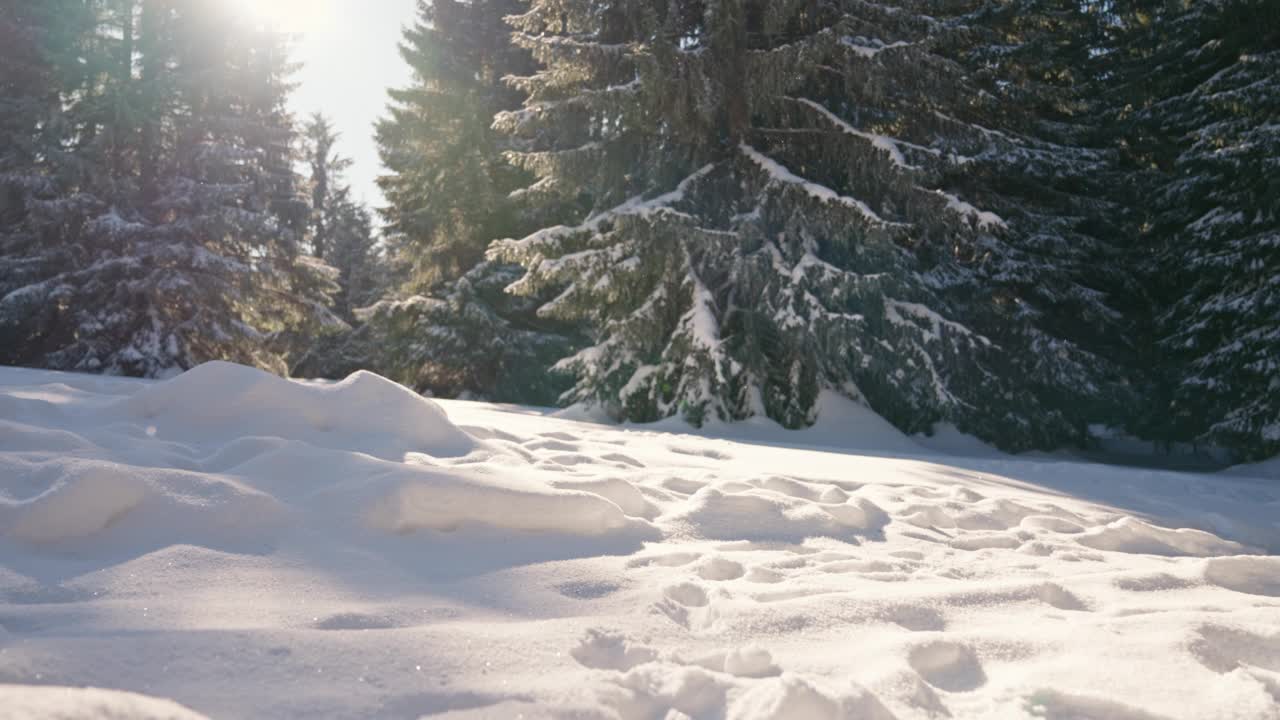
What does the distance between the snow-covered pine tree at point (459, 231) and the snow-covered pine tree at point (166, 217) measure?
202 centimetres

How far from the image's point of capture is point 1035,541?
2.80 metres

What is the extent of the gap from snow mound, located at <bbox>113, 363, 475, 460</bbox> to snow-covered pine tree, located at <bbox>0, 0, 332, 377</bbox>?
9.73m

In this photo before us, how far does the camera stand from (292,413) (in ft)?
10.9

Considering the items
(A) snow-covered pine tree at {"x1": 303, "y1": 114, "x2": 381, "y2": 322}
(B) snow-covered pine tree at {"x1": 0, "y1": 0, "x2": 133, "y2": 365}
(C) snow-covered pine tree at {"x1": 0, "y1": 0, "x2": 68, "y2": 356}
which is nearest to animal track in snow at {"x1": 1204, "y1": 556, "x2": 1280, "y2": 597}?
(B) snow-covered pine tree at {"x1": 0, "y1": 0, "x2": 133, "y2": 365}

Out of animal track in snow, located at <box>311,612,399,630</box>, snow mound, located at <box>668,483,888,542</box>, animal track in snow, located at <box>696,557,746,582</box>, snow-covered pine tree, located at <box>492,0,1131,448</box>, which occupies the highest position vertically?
snow-covered pine tree, located at <box>492,0,1131,448</box>

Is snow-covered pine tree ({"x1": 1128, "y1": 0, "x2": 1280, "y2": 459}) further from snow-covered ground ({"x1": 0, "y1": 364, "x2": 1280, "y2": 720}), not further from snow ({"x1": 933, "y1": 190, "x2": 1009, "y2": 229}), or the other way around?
snow-covered ground ({"x1": 0, "y1": 364, "x2": 1280, "y2": 720})

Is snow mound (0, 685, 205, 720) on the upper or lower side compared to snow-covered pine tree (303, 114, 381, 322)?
lower

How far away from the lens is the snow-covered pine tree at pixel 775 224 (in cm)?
→ 749

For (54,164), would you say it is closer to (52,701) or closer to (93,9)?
(93,9)

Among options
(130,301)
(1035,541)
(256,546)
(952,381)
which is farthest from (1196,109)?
(130,301)

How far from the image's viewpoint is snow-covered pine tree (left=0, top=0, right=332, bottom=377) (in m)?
11.4

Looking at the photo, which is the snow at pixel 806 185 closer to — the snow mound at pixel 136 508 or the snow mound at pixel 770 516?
the snow mound at pixel 770 516

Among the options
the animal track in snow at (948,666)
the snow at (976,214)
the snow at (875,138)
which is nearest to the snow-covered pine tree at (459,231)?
the snow at (875,138)

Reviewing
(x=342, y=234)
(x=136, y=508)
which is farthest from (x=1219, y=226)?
(x=342, y=234)
